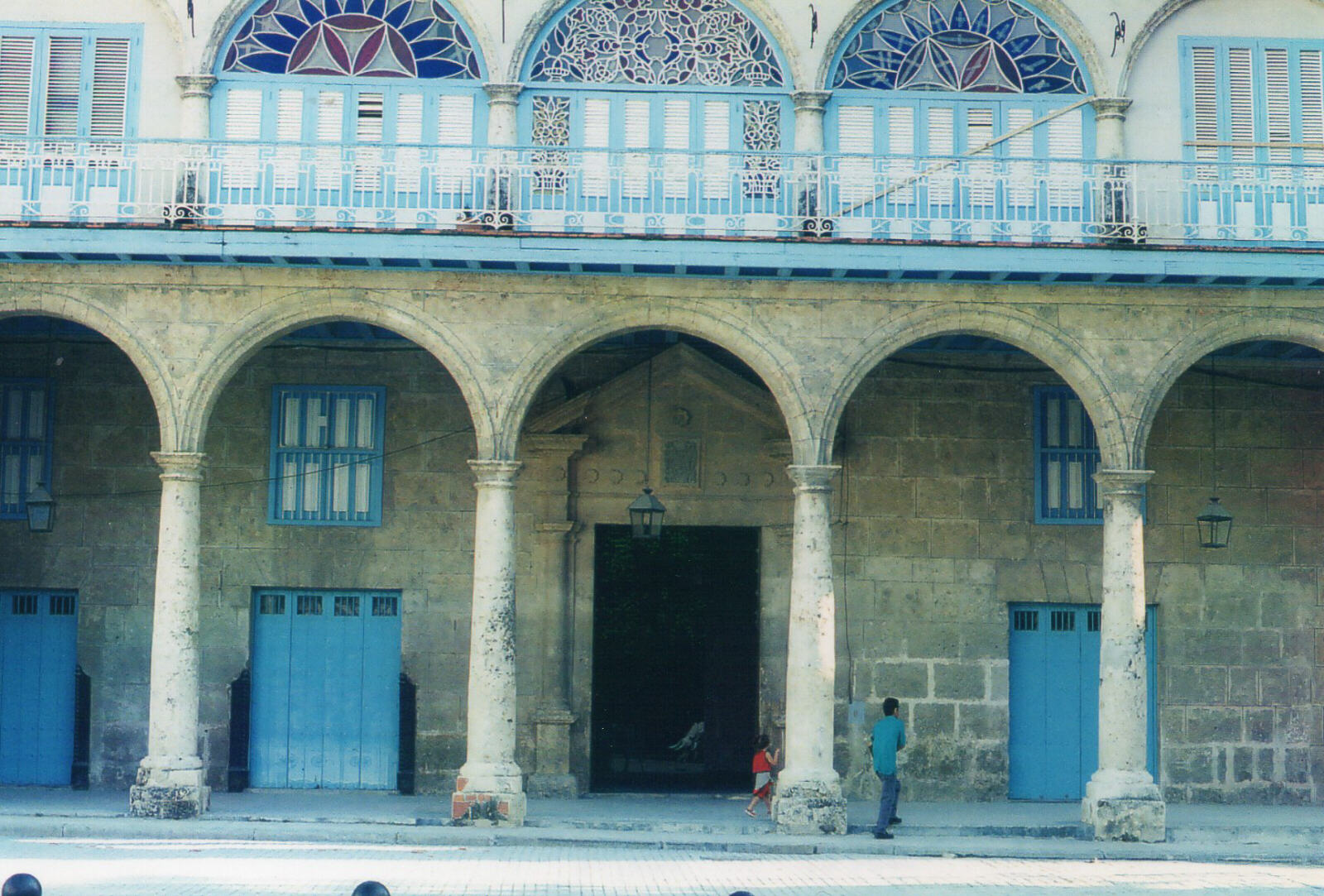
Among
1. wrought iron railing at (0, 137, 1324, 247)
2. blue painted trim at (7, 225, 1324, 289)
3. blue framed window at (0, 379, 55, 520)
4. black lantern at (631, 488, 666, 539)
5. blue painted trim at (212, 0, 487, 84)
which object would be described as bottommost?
black lantern at (631, 488, 666, 539)

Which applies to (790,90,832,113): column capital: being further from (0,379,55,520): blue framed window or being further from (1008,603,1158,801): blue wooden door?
(0,379,55,520): blue framed window

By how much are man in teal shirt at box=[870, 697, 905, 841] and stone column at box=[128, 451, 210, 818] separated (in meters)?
6.06

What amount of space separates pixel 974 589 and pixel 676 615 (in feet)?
10.2

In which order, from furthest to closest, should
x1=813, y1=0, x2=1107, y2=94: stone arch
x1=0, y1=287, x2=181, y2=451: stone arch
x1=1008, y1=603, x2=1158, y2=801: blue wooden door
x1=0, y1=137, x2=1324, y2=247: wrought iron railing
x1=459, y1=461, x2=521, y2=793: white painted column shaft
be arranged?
x1=1008, y1=603, x2=1158, y2=801: blue wooden door → x1=813, y1=0, x2=1107, y2=94: stone arch → x1=0, y1=137, x2=1324, y2=247: wrought iron railing → x1=0, y1=287, x2=181, y2=451: stone arch → x1=459, y1=461, x2=521, y2=793: white painted column shaft

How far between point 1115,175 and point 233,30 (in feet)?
28.4

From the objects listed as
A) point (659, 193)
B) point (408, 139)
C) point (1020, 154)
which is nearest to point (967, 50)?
point (1020, 154)

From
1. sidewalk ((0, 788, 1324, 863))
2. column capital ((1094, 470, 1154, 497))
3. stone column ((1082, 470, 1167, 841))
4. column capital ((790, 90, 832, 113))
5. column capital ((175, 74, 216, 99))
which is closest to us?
sidewalk ((0, 788, 1324, 863))

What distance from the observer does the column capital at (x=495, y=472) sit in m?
15.1

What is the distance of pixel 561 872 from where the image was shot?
12.7m

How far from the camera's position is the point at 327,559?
17297 mm

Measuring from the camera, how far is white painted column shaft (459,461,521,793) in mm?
14859

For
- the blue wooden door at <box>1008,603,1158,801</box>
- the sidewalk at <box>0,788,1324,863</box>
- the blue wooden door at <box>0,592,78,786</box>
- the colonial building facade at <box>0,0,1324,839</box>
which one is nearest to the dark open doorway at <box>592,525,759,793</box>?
the colonial building facade at <box>0,0,1324,839</box>

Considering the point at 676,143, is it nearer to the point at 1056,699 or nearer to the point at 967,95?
the point at 967,95

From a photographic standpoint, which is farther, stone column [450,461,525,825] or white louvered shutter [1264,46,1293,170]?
white louvered shutter [1264,46,1293,170]
